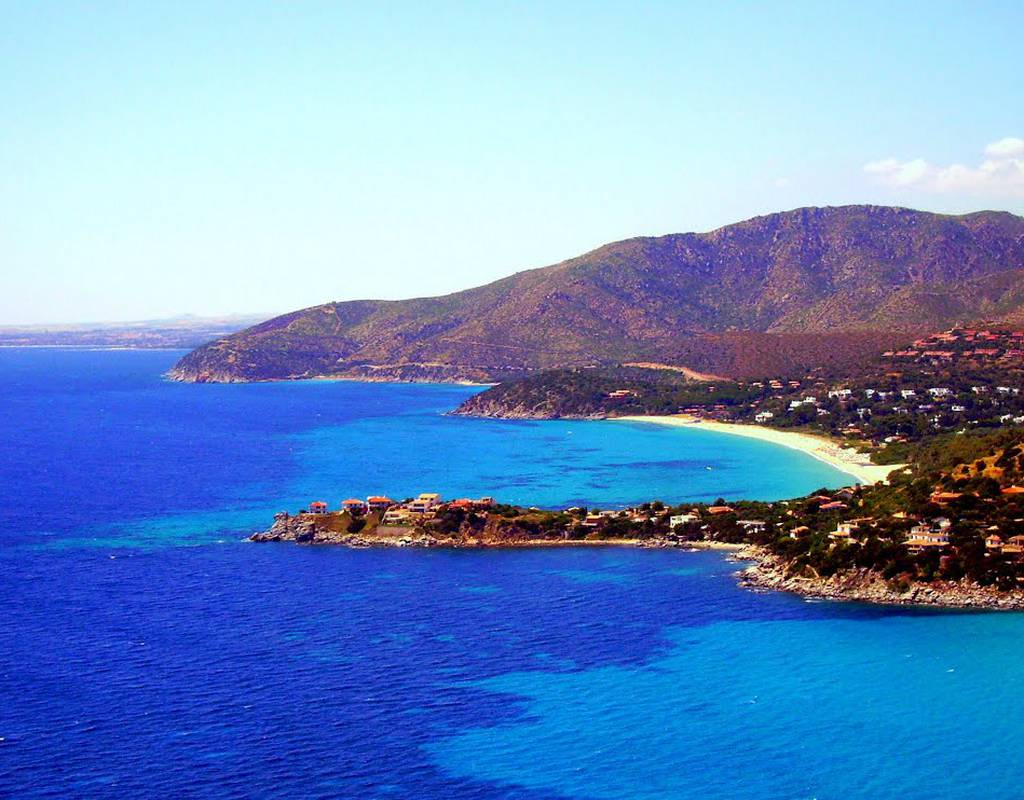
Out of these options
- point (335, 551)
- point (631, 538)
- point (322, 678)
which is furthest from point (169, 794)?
point (631, 538)

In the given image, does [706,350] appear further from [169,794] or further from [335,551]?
[169,794]

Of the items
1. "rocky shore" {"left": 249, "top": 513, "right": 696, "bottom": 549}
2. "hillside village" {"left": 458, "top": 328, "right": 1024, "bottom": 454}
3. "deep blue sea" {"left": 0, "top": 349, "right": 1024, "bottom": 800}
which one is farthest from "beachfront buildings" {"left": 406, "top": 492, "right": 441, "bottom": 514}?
"hillside village" {"left": 458, "top": 328, "right": 1024, "bottom": 454}

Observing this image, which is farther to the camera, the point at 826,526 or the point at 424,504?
the point at 424,504

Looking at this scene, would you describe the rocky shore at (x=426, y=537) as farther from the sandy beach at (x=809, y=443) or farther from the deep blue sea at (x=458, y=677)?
the sandy beach at (x=809, y=443)

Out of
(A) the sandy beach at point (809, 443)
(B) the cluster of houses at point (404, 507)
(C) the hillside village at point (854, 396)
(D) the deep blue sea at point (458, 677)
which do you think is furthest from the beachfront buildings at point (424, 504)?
(C) the hillside village at point (854, 396)

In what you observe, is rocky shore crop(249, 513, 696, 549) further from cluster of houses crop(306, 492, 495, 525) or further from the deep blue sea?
the deep blue sea

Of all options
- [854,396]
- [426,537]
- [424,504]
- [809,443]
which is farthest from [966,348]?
[426,537]

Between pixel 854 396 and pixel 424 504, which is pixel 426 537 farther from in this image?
pixel 854 396
